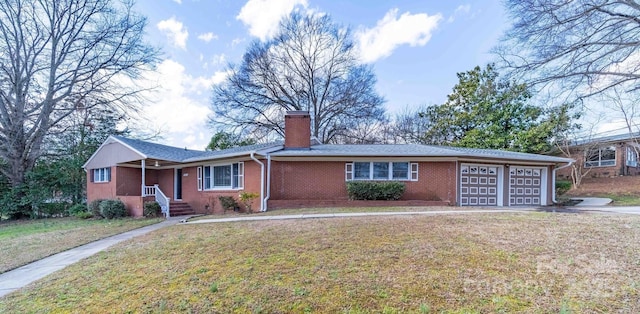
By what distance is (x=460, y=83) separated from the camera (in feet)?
82.4

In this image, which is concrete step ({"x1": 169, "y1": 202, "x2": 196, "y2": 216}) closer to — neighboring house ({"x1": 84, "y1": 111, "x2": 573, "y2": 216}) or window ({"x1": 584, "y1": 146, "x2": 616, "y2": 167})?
neighboring house ({"x1": 84, "y1": 111, "x2": 573, "y2": 216})

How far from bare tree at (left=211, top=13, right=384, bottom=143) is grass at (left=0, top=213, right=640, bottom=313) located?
20.8 metres

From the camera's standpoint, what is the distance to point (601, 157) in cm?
2259

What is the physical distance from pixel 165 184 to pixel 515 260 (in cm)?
1725

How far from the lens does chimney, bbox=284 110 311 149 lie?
581 inches

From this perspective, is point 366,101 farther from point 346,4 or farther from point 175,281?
point 175,281

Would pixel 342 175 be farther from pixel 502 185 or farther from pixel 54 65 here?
pixel 54 65

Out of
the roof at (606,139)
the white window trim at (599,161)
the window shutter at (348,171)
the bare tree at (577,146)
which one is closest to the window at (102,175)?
the window shutter at (348,171)

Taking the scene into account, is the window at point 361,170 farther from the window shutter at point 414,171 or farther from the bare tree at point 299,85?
the bare tree at point 299,85

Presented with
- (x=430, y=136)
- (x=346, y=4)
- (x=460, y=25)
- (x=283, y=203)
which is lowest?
(x=283, y=203)

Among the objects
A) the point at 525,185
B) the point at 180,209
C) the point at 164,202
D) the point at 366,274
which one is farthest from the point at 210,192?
the point at 525,185

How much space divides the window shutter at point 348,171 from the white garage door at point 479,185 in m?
4.95

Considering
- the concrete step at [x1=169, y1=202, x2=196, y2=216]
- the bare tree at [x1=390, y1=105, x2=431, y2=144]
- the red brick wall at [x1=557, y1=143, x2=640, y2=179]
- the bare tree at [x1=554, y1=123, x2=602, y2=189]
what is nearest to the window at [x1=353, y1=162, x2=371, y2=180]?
the concrete step at [x1=169, y1=202, x2=196, y2=216]

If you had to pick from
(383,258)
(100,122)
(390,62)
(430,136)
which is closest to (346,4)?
(390,62)
